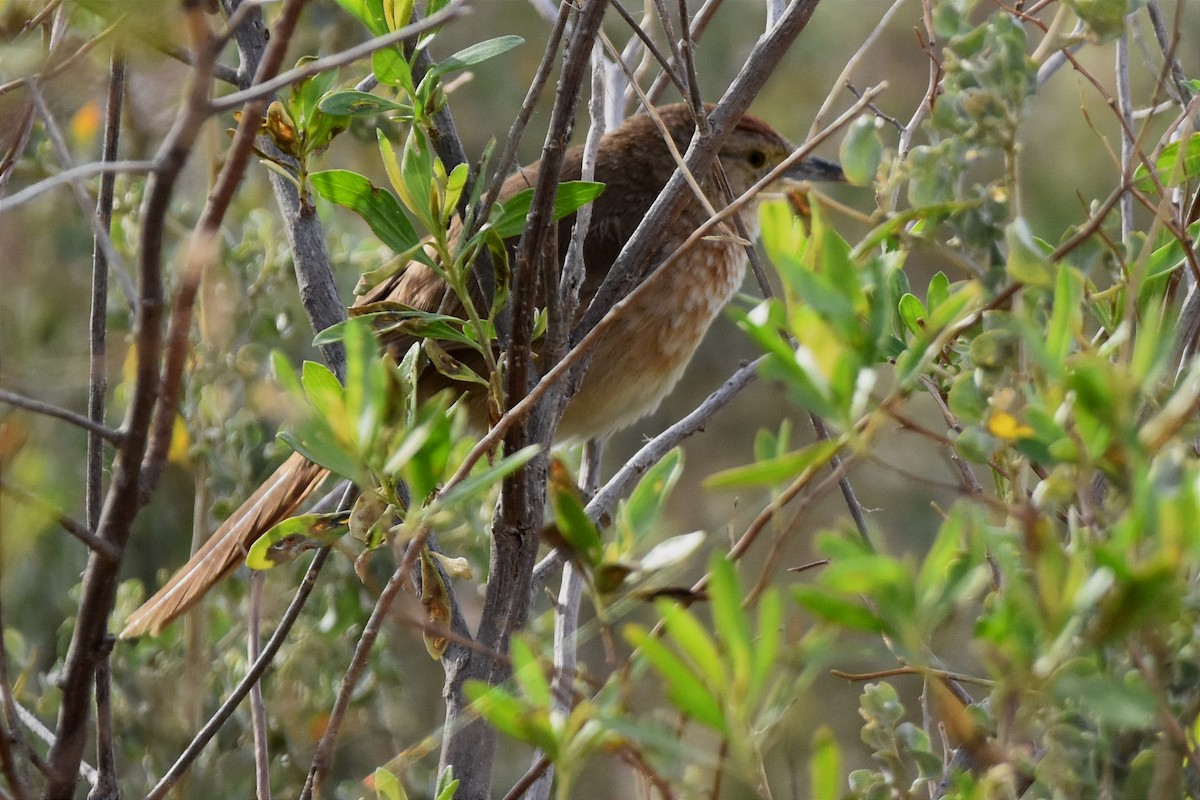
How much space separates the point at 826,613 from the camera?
0.98 metres

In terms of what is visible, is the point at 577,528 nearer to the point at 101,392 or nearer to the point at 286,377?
the point at 286,377

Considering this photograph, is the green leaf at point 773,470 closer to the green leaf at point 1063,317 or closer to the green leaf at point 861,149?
the green leaf at point 1063,317

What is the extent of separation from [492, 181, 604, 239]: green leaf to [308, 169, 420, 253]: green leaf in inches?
5.0

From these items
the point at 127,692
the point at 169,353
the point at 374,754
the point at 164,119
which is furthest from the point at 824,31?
the point at 169,353

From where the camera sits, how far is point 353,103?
188cm

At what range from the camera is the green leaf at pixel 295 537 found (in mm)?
1677

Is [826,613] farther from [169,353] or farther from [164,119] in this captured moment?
[164,119]

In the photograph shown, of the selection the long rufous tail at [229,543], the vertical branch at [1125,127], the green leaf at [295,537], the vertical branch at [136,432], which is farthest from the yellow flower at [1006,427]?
the long rufous tail at [229,543]

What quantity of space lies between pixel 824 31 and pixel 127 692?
584 centimetres

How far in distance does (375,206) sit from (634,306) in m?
1.56

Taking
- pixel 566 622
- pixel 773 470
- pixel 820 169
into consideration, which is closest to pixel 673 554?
pixel 773 470

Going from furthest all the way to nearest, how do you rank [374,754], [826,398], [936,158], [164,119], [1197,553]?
[374,754] < [164,119] < [936,158] < [826,398] < [1197,553]

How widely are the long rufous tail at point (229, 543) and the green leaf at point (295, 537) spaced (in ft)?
3.56

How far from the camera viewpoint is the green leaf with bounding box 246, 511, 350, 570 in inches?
66.0
